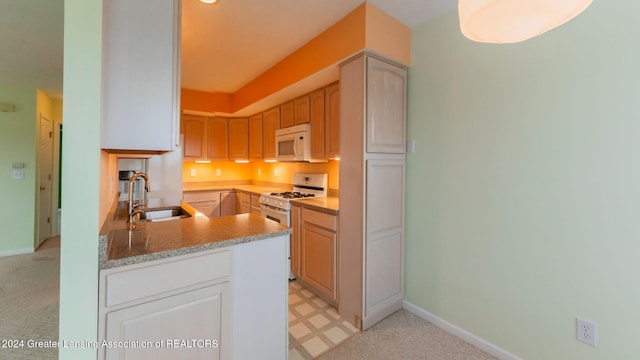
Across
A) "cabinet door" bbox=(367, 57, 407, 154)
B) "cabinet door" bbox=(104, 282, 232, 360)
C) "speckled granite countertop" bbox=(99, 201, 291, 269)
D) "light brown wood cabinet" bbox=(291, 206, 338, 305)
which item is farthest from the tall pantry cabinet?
"cabinet door" bbox=(104, 282, 232, 360)

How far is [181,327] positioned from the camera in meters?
1.18

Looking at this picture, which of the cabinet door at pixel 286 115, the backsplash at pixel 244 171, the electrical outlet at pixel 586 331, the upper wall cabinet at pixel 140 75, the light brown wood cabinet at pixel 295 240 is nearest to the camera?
the upper wall cabinet at pixel 140 75

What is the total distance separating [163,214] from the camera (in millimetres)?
2574

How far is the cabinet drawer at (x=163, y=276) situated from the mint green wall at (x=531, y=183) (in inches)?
67.3

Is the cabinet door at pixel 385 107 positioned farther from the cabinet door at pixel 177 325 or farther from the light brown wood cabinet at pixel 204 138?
the light brown wood cabinet at pixel 204 138

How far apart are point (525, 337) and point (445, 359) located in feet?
1.72

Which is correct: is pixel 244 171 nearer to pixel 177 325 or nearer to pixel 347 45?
pixel 347 45

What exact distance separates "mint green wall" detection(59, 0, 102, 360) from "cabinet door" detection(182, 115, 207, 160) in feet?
10.9

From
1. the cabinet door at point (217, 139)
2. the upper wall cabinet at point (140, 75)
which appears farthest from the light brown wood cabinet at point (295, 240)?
the cabinet door at point (217, 139)

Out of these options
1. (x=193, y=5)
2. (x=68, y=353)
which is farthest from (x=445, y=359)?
(x=193, y=5)

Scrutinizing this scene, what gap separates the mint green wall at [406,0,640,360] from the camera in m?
1.39

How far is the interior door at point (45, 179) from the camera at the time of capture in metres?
4.03

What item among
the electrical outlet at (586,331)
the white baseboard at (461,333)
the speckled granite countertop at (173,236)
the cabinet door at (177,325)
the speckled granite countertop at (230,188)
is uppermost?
the speckled granite countertop at (230,188)

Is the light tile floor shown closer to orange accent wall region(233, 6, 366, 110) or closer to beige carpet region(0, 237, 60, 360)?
beige carpet region(0, 237, 60, 360)
